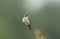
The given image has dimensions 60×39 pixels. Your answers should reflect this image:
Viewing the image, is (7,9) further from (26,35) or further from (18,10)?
(26,35)

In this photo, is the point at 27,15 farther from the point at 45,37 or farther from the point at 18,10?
the point at 45,37

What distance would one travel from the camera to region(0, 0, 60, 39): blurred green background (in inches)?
53.4

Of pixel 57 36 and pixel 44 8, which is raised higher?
pixel 44 8

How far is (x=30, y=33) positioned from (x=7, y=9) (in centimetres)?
30

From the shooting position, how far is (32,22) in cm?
137

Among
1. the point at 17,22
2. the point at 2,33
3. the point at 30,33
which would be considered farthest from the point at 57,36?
the point at 2,33

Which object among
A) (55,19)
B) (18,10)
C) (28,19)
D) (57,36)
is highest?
(18,10)

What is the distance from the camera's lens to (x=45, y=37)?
135 cm

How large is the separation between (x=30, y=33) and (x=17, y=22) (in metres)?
0.15

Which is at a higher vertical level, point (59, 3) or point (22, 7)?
point (22, 7)

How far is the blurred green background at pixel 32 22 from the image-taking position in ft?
4.45

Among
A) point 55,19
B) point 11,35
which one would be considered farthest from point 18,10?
point 55,19

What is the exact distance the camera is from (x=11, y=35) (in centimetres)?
138

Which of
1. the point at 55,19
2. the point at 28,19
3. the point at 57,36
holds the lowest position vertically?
the point at 57,36
